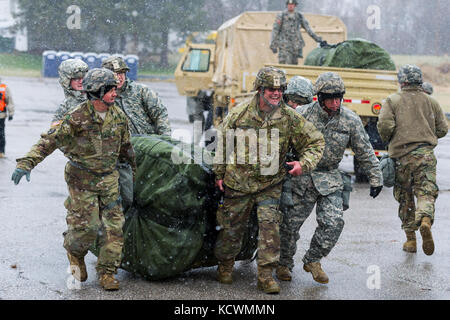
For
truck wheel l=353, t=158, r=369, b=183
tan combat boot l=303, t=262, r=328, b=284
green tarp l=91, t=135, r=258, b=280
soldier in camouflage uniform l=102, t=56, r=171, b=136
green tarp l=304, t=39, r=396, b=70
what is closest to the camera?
green tarp l=91, t=135, r=258, b=280

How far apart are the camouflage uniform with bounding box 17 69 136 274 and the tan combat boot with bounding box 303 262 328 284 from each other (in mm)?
1522

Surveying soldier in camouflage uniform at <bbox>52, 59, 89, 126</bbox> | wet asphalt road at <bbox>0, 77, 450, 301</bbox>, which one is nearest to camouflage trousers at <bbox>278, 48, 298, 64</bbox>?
wet asphalt road at <bbox>0, 77, 450, 301</bbox>

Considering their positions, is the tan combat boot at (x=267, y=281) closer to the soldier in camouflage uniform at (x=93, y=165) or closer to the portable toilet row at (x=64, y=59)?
the soldier in camouflage uniform at (x=93, y=165)

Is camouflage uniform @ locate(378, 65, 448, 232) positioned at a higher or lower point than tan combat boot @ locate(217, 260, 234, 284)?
higher

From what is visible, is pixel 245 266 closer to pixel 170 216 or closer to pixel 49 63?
pixel 170 216

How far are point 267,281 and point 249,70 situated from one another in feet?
34.1

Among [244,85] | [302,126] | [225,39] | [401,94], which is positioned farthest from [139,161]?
[225,39]

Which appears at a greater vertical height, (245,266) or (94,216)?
(94,216)

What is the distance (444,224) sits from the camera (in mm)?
9102

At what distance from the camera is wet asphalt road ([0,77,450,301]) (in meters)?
5.78

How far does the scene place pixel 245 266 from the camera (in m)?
6.73

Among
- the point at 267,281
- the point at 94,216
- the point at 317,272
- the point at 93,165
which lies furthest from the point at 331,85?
the point at 94,216

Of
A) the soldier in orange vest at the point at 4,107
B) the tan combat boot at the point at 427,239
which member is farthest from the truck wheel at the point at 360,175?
the soldier in orange vest at the point at 4,107

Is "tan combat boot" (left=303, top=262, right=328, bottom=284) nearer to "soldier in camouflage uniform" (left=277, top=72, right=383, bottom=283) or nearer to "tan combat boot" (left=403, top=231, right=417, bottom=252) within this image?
"soldier in camouflage uniform" (left=277, top=72, right=383, bottom=283)
